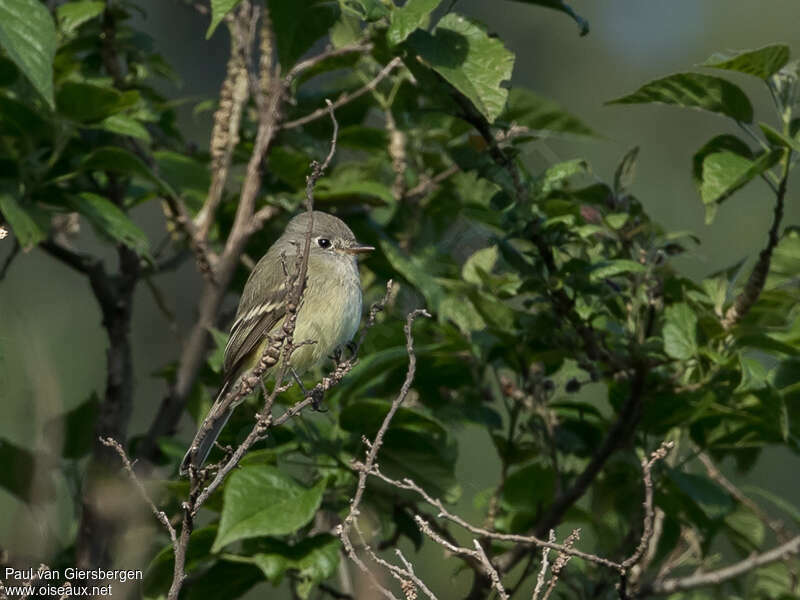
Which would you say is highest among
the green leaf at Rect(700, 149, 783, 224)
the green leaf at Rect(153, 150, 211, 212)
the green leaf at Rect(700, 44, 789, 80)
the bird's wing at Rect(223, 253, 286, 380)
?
the green leaf at Rect(700, 44, 789, 80)

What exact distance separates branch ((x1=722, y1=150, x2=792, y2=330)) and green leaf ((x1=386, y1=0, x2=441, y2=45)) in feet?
3.14

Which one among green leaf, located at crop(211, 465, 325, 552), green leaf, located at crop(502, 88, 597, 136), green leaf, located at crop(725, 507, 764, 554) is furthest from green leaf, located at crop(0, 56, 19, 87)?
green leaf, located at crop(725, 507, 764, 554)

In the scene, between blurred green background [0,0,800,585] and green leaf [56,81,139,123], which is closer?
green leaf [56,81,139,123]

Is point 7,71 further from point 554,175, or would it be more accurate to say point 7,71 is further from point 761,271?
point 761,271

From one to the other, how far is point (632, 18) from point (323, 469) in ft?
27.1

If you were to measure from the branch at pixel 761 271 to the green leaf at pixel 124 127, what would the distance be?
169cm

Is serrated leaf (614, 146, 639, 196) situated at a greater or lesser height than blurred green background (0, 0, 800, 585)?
greater

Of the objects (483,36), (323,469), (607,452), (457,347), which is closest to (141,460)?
(323,469)

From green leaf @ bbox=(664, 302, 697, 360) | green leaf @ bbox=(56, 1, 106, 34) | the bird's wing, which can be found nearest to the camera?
green leaf @ bbox=(664, 302, 697, 360)

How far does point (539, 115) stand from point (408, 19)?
105cm

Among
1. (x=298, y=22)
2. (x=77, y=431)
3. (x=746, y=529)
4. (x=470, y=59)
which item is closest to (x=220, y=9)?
(x=298, y=22)

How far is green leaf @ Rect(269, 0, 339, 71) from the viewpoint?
3170mm

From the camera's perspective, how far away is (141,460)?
3.54m

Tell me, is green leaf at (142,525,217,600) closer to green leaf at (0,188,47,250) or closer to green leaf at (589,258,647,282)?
green leaf at (0,188,47,250)
